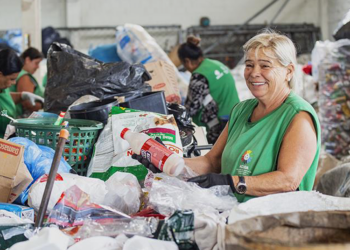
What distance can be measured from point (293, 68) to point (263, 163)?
1.51 feet

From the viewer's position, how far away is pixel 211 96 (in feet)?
18.0

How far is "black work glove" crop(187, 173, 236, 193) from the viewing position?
7.16 ft

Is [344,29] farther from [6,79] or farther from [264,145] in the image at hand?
[264,145]

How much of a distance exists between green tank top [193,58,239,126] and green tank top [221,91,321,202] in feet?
9.34

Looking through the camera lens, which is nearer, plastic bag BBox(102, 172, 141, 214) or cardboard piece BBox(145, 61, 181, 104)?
plastic bag BBox(102, 172, 141, 214)

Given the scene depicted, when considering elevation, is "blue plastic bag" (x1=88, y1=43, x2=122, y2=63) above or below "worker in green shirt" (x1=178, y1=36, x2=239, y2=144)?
above

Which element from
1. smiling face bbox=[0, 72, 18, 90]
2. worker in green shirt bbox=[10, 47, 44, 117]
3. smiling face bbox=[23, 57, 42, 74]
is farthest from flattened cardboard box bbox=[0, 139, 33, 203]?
smiling face bbox=[23, 57, 42, 74]

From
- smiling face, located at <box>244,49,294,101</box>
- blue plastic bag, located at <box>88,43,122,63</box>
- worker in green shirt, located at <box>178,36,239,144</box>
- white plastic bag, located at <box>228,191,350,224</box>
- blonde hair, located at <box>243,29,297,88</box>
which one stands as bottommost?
worker in green shirt, located at <box>178,36,239,144</box>

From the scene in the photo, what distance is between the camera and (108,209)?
1.95 metres

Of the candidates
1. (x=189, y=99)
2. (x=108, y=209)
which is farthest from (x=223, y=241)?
(x=189, y=99)

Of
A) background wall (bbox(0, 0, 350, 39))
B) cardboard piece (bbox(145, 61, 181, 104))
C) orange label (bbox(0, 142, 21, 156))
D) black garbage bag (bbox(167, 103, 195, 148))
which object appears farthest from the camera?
background wall (bbox(0, 0, 350, 39))

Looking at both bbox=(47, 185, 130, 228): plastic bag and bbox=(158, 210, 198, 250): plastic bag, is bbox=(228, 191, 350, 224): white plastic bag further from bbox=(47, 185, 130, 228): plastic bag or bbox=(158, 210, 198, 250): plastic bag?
bbox=(47, 185, 130, 228): plastic bag

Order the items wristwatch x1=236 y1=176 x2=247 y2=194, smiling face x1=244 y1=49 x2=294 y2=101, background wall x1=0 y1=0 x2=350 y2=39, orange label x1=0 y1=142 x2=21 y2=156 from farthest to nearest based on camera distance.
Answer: background wall x1=0 y1=0 x2=350 y2=39 → smiling face x1=244 y1=49 x2=294 y2=101 → orange label x1=0 y1=142 x2=21 y2=156 → wristwatch x1=236 y1=176 x2=247 y2=194

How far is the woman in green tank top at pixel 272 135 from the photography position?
2.29m
